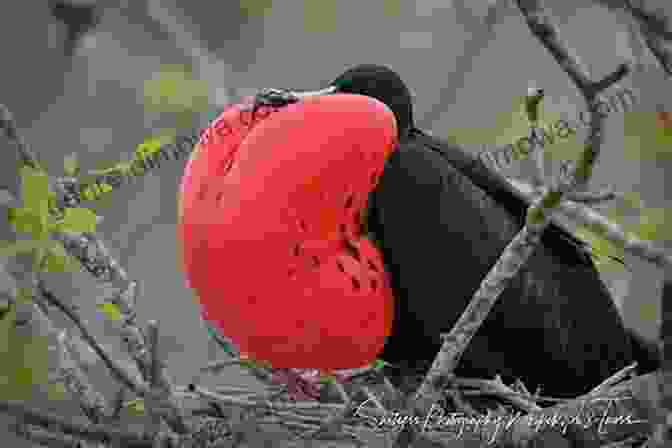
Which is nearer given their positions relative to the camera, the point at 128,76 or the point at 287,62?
the point at 128,76

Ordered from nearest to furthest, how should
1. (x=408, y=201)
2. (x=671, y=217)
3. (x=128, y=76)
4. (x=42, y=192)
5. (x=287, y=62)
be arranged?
(x=42, y=192), (x=408, y=201), (x=671, y=217), (x=128, y=76), (x=287, y=62)

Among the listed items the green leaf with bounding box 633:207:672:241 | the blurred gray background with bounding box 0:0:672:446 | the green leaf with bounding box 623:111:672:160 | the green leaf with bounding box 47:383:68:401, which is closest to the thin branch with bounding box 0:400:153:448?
the green leaf with bounding box 47:383:68:401

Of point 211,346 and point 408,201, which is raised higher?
point 408,201

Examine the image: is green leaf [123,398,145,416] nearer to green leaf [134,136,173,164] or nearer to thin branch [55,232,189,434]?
thin branch [55,232,189,434]

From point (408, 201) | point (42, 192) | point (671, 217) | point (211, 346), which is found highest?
point (42, 192)

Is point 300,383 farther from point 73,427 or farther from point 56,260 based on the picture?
point 73,427

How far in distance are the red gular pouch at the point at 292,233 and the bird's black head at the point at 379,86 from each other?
0.73 feet

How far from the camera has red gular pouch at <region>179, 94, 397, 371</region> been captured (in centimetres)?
239

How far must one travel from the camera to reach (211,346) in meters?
4.45

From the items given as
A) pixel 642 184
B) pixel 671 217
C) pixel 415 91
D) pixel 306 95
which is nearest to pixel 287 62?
pixel 415 91

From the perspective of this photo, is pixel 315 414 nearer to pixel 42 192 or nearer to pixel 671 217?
pixel 42 192

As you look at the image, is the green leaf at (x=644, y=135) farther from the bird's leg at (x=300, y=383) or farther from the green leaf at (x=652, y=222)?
the bird's leg at (x=300, y=383)

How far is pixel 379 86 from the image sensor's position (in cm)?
286

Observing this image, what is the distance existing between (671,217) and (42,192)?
186 centimetres
